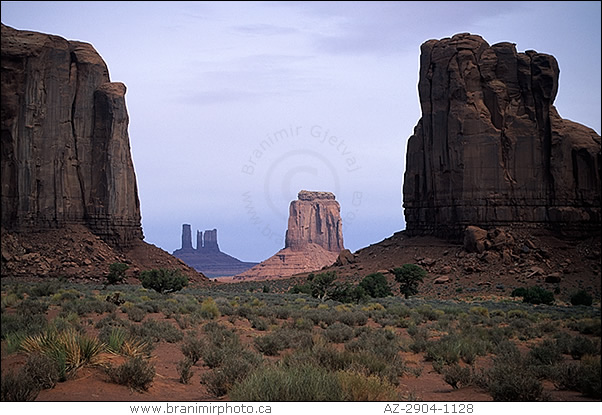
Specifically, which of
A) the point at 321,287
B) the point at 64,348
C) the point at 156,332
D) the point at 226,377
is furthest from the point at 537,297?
the point at 64,348

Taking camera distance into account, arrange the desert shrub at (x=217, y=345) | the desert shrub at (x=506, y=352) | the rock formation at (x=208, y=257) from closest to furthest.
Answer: the desert shrub at (x=217, y=345)
the desert shrub at (x=506, y=352)
the rock formation at (x=208, y=257)

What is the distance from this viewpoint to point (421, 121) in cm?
7050

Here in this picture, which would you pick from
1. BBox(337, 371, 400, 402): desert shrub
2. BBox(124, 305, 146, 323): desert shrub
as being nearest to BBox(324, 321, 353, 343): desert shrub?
BBox(124, 305, 146, 323): desert shrub

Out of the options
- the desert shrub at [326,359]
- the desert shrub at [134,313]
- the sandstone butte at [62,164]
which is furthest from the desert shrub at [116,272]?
the desert shrub at [326,359]

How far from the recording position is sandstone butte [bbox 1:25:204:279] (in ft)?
37.7

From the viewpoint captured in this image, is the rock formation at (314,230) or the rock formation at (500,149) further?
the rock formation at (314,230)

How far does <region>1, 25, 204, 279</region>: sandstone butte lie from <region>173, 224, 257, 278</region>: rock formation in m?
0.93

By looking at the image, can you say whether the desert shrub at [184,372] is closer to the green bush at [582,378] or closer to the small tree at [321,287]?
the green bush at [582,378]

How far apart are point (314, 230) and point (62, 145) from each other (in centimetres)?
13829

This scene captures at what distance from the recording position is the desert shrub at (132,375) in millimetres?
9289

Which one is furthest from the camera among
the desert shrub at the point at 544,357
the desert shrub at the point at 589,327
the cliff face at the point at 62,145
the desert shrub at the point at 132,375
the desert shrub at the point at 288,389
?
the desert shrub at the point at 589,327

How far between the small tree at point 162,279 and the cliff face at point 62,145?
2593 millimetres

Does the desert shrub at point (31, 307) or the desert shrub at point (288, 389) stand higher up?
the desert shrub at point (31, 307)

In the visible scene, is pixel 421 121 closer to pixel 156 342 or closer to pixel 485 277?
pixel 485 277
